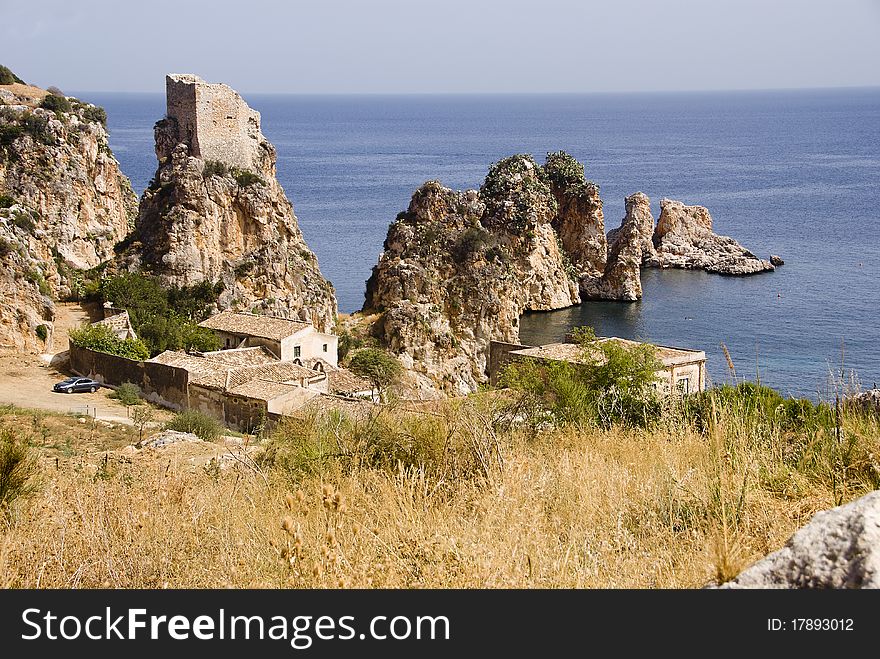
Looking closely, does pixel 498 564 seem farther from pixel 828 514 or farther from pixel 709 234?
pixel 709 234

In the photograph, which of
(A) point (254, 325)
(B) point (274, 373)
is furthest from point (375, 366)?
(B) point (274, 373)

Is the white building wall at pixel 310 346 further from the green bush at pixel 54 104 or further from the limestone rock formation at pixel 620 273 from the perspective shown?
the limestone rock formation at pixel 620 273

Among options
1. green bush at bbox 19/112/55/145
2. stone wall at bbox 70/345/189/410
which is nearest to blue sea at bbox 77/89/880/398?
stone wall at bbox 70/345/189/410

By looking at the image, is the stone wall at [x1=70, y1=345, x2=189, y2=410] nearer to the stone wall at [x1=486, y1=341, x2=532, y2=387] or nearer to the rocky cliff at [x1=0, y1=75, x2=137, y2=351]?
the rocky cliff at [x1=0, y1=75, x2=137, y2=351]

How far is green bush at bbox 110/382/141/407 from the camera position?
980 inches

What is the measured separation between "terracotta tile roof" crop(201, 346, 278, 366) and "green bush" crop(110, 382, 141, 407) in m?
2.37

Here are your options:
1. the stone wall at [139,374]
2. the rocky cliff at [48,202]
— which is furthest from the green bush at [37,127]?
the stone wall at [139,374]

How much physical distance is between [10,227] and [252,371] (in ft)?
42.6

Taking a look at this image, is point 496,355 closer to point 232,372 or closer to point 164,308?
point 164,308

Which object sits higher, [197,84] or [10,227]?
[197,84]

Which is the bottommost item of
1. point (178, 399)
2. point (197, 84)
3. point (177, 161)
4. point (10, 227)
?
point (178, 399)

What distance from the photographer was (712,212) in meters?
91.6
